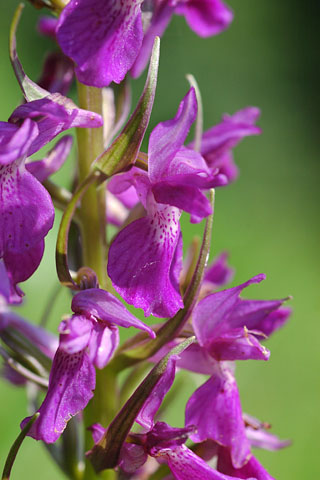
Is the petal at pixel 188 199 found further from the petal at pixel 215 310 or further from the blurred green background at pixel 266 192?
the blurred green background at pixel 266 192

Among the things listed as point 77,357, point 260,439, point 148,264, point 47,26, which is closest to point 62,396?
point 77,357

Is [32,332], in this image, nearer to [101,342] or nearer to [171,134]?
[101,342]

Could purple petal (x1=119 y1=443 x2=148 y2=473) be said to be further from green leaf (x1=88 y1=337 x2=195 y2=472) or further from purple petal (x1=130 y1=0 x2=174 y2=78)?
purple petal (x1=130 y1=0 x2=174 y2=78)

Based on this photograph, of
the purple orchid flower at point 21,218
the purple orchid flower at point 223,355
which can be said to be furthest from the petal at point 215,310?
the purple orchid flower at point 21,218

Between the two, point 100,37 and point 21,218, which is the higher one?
point 100,37

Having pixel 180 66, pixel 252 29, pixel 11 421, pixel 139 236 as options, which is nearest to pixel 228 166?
pixel 139 236

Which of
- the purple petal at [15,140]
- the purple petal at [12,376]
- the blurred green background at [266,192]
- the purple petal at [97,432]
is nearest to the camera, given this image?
the purple petal at [15,140]

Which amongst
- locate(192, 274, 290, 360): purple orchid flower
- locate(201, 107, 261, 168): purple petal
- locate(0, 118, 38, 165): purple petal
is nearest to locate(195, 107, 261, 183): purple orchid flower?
locate(201, 107, 261, 168): purple petal
